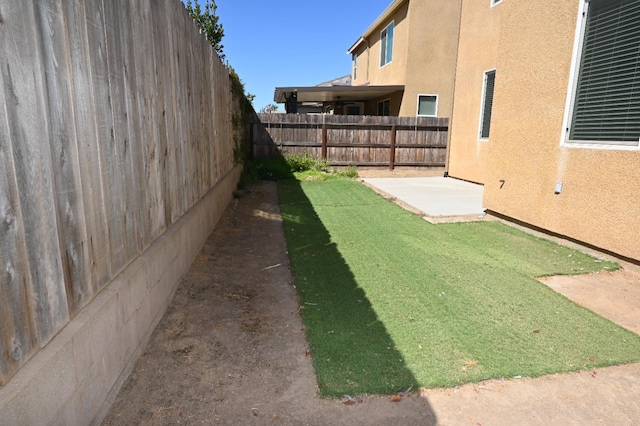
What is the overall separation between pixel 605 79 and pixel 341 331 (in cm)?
471

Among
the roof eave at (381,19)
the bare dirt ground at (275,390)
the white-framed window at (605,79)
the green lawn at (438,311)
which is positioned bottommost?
the bare dirt ground at (275,390)

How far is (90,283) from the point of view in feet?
6.65

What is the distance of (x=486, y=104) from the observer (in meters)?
10.6

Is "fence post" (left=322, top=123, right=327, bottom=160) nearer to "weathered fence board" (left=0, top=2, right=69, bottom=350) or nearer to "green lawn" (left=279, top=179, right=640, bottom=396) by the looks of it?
"green lawn" (left=279, top=179, right=640, bottom=396)

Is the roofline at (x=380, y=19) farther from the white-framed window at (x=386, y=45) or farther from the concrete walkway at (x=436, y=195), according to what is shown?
the concrete walkway at (x=436, y=195)

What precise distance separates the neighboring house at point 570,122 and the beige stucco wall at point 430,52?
794 cm

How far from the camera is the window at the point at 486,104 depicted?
34.1 ft

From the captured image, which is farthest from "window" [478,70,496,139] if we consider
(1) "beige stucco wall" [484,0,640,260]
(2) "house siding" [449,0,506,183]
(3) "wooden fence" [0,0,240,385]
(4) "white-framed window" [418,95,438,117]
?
(3) "wooden fence" [0,0,240,385]

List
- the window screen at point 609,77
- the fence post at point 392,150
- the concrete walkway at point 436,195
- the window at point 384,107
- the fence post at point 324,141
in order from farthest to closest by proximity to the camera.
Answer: the window at point 384,107 < the fence post at point 392,150 < the fence post at point 324,141 < the concrete walkway at point 436,195 < the window screen at point 609,77

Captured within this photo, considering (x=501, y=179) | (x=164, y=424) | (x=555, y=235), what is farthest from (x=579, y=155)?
(x=164, y=424)

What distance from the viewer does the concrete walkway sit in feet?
24.0

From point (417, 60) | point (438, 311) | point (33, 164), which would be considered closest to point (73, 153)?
point (33, 164)

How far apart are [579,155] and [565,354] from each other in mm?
3431

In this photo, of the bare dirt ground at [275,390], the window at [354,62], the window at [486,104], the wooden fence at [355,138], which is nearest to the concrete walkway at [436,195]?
the window at [486,104]
